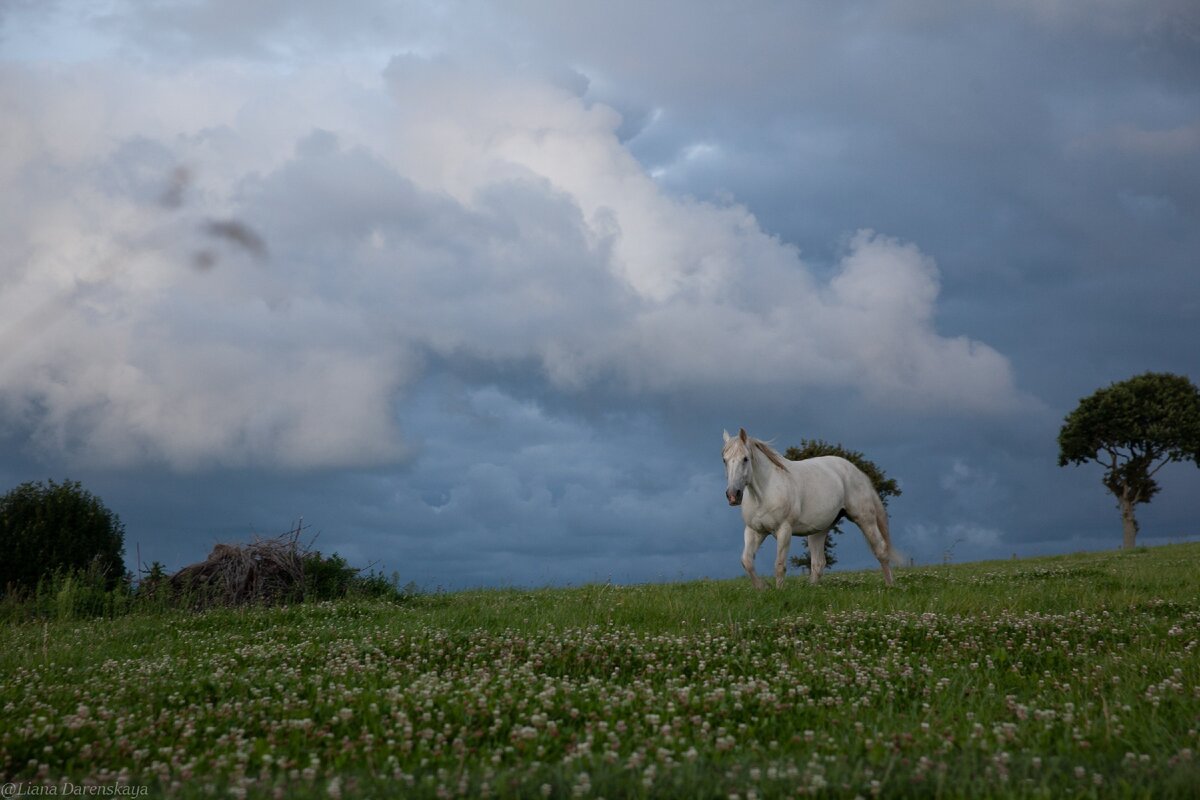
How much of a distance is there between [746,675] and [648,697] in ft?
5.80

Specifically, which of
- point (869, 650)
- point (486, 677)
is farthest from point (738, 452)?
point (486, 677)

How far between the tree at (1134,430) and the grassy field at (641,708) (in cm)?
4335

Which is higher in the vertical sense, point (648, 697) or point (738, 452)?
point (738, 452)

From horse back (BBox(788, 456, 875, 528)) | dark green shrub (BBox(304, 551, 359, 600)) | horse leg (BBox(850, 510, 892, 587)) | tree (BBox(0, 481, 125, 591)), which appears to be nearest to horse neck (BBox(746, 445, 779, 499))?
horse back (BBox(788, 456, 875, 528))

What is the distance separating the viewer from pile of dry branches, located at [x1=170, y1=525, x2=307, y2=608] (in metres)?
23.0

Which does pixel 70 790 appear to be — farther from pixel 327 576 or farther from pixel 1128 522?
pixel 1128 522

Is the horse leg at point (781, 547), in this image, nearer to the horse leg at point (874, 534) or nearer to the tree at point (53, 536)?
the horse leg at point (874, 534)

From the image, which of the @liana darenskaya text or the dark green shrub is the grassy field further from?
the dark green shrub

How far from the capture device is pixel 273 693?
28.8 feet

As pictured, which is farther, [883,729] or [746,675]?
[746,675]

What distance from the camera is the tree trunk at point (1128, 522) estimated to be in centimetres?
5241

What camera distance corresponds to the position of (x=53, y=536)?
2619cm

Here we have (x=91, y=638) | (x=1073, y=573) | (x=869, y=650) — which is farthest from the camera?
(x=1073, y=573)

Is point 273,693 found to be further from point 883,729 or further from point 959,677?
point 959,677
